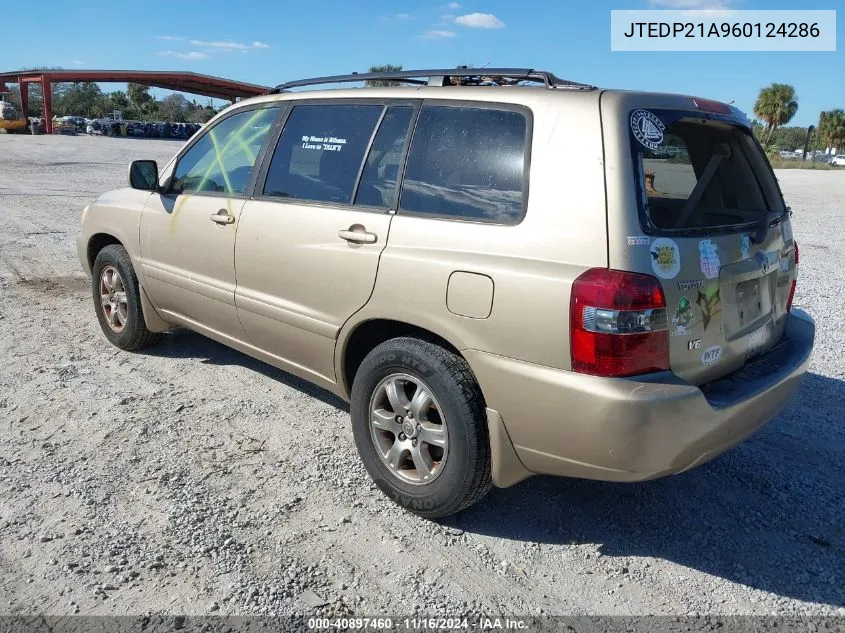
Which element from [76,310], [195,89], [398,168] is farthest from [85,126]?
[398,168]

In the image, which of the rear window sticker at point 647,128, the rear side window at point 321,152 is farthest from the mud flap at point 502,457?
the rear side window at point 321,152

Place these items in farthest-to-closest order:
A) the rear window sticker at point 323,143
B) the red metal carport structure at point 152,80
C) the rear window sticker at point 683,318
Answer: the red metal carport structure at point 152,80 → the rear window sticker at point 323,143 → the rear window sticker at point 683,318

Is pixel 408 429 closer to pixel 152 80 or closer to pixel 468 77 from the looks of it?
pixel 468 77

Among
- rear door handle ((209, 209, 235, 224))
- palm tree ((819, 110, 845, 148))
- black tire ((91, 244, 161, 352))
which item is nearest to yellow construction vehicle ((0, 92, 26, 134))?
black tire ((91, 244, 161, 352))

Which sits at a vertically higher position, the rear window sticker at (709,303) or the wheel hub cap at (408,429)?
the rear window sticker at (709,303)

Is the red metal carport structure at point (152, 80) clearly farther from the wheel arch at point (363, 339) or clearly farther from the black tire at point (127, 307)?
the wheel arch at point (363, 339)

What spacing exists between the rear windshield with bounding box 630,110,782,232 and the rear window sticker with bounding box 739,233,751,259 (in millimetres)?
61

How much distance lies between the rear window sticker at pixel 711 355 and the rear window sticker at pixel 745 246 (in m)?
0.44

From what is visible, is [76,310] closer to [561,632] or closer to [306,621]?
[306,621]

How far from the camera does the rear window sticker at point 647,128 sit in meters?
2.79

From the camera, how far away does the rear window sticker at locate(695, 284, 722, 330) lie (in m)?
2.79

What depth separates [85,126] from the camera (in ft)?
198

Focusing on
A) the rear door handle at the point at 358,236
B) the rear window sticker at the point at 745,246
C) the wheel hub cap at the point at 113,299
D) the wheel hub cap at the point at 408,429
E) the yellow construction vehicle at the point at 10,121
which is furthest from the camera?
the yellow construction vehicle at the point at 10,121

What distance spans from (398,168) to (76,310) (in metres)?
4.19
